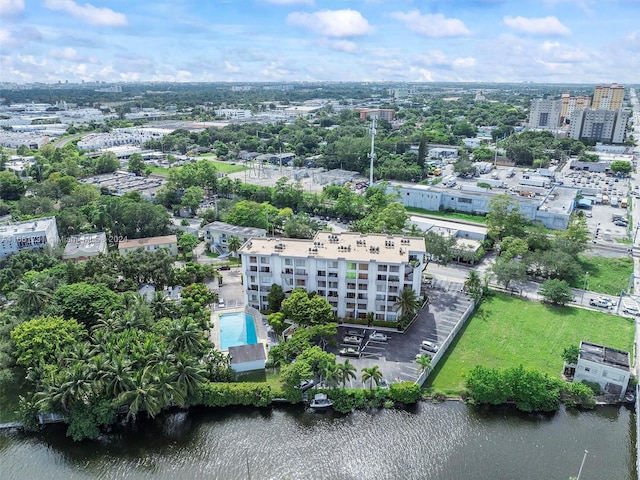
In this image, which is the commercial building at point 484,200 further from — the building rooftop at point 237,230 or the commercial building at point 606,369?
the commercial building at point 606,369

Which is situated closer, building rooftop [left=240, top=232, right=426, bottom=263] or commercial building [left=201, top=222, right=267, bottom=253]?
building rooftop [left=240, top=232, right=426, bottom=263]

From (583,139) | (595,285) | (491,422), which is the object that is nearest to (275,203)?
(595,285)

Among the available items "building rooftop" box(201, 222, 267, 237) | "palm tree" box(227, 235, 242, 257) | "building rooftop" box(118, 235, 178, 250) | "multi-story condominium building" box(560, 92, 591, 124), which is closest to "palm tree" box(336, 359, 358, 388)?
"palm tree" box(227, 235, 242, 257)

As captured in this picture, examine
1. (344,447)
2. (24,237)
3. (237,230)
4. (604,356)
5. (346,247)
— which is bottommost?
(344,447)

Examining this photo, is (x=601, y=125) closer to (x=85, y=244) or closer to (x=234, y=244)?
(x=234, y=244)

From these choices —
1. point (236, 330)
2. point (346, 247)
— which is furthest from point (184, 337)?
point (346, 247)

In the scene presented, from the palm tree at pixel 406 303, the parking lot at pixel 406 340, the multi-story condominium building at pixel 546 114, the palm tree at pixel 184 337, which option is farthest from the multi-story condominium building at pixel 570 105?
the palm tree at pixel 184 337

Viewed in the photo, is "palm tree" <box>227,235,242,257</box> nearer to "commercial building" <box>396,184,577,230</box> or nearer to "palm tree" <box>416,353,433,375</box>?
"palm tree" <box>416,353,433,375</box>
